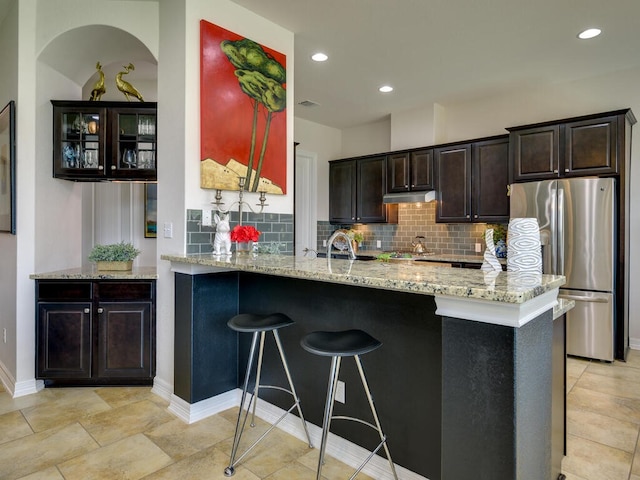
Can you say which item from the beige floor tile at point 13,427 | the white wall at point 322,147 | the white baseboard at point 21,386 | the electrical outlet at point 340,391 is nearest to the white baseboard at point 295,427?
the electrical outlet at point 340,391

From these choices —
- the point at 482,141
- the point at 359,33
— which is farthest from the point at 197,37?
the point at 482,141

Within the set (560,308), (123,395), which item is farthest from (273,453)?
(560,308)

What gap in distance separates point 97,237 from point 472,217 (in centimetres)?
437

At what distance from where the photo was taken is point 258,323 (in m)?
2.12

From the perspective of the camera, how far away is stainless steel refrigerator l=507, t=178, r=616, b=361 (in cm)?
368

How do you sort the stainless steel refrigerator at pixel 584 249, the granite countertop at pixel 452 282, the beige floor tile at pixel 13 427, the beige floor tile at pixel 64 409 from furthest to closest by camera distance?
the stainless steel refrigerator at pixel 584 249 < the beige floor tile at pixel 64 409 < the beige floor tile at pixel 13 427 < the granite countertop at pixel 452 282

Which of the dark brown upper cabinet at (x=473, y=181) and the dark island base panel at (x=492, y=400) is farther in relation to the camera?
the dark brown upper cabinet at (x=473, y=181)

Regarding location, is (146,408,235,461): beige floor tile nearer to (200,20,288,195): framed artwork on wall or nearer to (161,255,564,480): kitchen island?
(161,255,564,480): kitchen island

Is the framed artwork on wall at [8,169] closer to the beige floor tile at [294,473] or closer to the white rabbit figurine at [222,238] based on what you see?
the white rabbit figurine at [222,238]

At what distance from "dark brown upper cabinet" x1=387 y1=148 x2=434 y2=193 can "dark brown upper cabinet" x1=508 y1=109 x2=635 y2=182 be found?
1.09 meters

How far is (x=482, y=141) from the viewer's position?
4.66 metres

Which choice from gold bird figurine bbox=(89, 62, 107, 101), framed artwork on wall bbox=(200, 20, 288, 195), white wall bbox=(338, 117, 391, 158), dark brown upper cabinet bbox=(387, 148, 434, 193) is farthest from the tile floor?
white wall bbox=(338, 117, 391, 158)

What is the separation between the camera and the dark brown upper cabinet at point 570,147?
12.1 feet

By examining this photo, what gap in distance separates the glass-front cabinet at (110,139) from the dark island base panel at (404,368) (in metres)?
1.29
